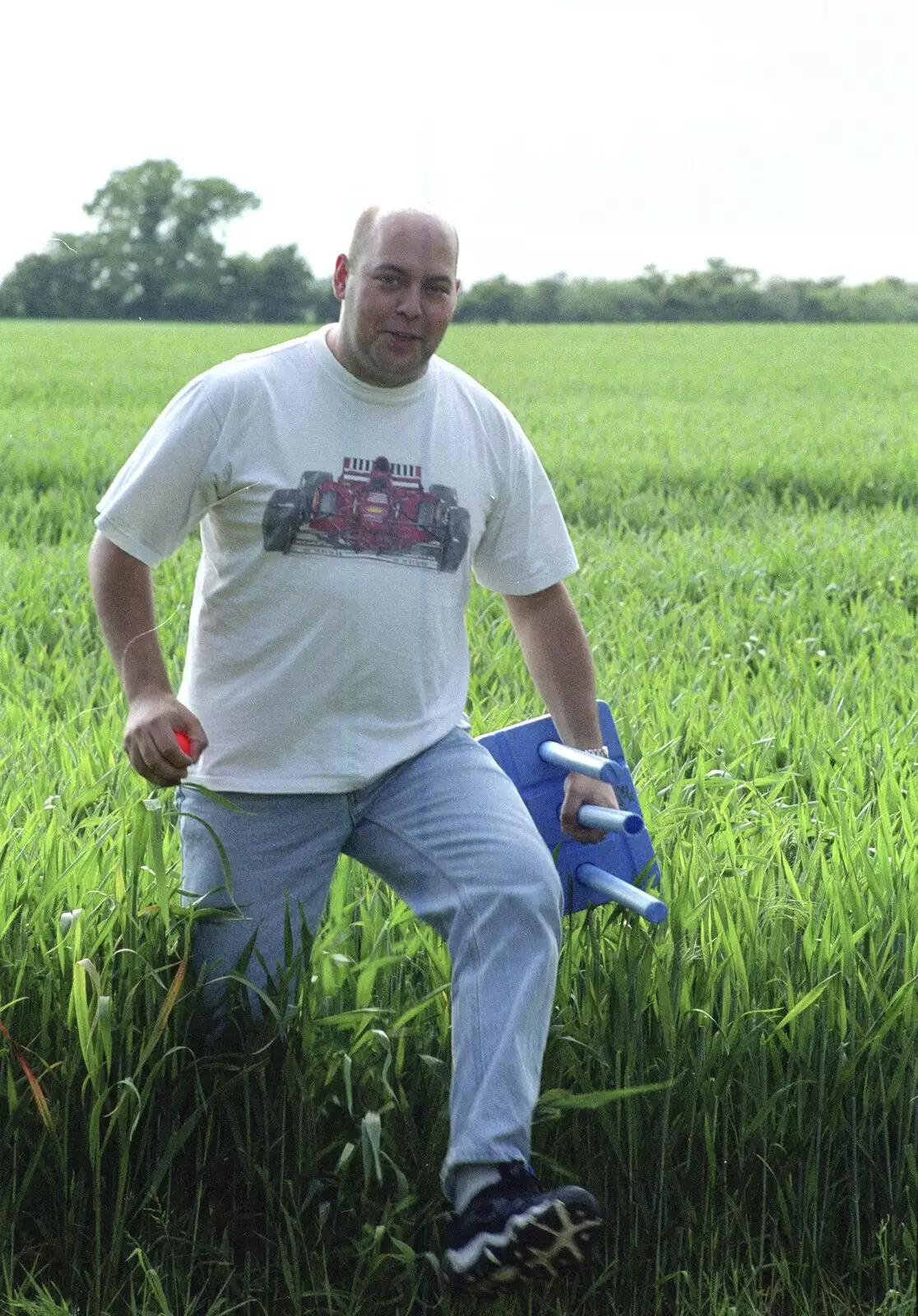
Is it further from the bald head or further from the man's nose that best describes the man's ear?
the man's nose

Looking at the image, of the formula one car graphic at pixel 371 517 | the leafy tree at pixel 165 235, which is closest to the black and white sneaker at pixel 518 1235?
the formula one car graphic at pixel 371 517

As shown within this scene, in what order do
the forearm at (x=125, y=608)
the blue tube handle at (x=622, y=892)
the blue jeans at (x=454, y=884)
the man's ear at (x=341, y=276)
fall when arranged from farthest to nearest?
the man's ear at (x=341, y=276) → the forearm at (x=125, y=608) → the blue tube handle at (x=622, y=892) → the blue jeans at (x=454, y=884)

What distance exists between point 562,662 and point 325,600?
44 cm

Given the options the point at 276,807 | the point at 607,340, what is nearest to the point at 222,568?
the point at 276,807

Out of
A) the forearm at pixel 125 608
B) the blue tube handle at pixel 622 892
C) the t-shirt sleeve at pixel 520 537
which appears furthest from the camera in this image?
the t-shirt sleeve at pixel 520 537

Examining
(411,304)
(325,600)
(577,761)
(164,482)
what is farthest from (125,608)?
(577,761)

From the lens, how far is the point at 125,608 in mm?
2285

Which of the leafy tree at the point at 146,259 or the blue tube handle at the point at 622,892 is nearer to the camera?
the blue tube handle at the point at 622,892

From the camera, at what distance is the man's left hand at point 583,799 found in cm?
244

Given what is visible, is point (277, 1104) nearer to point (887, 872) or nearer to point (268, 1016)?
point (268, 1016)

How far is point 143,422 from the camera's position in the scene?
11078mm

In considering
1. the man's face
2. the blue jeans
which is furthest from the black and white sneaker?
the man's face

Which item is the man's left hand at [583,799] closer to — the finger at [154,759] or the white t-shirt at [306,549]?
the white t-shirt at [306,549]

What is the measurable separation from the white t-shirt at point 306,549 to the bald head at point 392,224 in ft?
0.57
